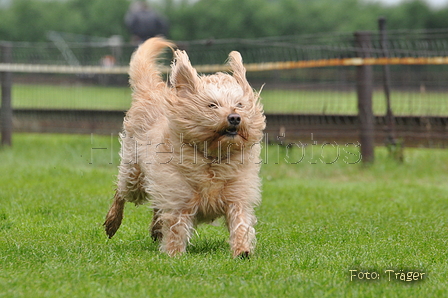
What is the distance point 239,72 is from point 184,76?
0.41 metres

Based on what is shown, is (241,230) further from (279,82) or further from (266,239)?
(279,82)

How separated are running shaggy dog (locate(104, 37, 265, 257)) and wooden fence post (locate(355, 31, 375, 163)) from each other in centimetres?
530

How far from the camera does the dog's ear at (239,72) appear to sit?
212 inches

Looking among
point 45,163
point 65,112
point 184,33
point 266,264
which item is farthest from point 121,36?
point 266,264

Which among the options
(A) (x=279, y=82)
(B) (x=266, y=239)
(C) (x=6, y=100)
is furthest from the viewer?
(A) (x=279, y=82)

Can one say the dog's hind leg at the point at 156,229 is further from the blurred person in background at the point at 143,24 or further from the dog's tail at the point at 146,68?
the blurred person in background at the point at 143,24

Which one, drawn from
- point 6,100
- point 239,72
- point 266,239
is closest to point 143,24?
point 6,100

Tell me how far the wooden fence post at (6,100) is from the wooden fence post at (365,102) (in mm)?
6347

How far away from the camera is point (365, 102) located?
1068cm

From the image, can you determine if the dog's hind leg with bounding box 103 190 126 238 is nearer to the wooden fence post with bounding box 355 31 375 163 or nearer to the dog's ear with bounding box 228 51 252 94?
the dog's ear with bounding box 228 51 252 94

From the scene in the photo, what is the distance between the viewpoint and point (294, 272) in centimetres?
460

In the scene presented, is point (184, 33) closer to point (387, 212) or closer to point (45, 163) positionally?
point (45, 163)

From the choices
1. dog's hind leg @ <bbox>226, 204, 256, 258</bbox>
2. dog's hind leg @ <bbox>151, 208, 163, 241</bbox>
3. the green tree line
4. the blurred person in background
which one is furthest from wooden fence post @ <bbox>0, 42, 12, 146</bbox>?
the green tree line

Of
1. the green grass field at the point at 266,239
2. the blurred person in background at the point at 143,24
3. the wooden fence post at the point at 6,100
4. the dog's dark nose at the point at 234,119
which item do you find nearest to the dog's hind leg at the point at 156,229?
the green grass field at the point at 266,239
